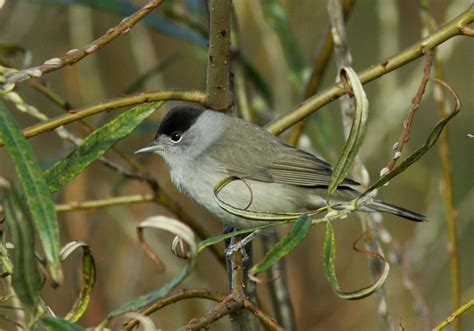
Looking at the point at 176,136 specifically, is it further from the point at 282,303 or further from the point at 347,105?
the point at 347,105

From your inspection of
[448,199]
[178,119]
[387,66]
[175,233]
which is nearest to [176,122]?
[178,119]

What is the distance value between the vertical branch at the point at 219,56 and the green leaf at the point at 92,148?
221 millimetres

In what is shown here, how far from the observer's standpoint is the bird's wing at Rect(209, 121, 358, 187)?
3.41 meters

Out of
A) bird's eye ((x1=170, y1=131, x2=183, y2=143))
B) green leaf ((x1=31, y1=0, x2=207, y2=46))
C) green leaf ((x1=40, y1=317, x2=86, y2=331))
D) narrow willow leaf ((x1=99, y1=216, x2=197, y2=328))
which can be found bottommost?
green leaf ((x1=40, y1=317, x2=86, y2=331))

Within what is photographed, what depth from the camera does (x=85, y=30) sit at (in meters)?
4.93

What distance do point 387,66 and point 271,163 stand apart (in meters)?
1.46

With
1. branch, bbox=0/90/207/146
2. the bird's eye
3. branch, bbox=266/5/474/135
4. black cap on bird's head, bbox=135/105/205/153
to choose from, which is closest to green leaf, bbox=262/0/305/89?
black cap on bird's head, bbox=135/105/205/153

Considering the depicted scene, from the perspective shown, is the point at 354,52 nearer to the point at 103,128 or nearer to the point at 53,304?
the point at 53,304

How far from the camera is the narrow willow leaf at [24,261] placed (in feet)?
4.48

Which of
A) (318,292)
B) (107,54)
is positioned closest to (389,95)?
(318,292)

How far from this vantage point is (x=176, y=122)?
3.67 metres

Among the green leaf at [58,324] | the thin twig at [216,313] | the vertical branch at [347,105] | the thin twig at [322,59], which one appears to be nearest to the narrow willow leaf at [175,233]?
the green leaf at [58,324]

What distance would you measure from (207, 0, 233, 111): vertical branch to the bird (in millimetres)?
1051

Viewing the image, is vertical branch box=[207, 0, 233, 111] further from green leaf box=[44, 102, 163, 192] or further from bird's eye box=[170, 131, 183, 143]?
bird's eye box=[170, 131, 183, 143]
